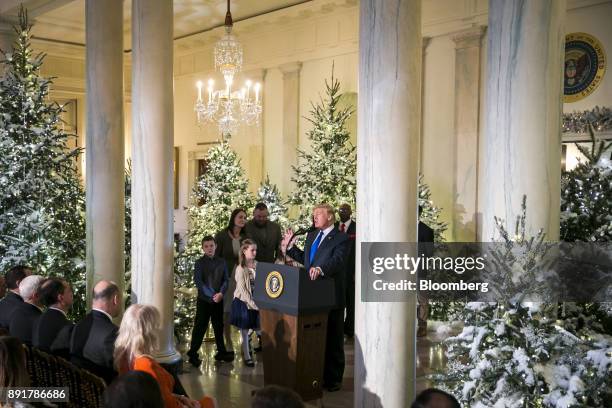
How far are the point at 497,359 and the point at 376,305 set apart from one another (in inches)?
48.7

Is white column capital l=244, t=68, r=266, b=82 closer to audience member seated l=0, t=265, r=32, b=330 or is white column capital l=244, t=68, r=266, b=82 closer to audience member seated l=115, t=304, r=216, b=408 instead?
audience member seated l=0, t=265, r=32, b=330

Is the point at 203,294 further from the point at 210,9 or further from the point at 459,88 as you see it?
the point at 210,9

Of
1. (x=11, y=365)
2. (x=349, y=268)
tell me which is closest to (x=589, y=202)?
(x=11, y=365)

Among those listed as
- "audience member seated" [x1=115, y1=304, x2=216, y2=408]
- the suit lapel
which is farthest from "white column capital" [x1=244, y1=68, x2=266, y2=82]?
"audience member seated" [x1=115, y1=304, x2=216, y2=408]

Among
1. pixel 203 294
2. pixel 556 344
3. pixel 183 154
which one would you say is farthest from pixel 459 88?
pixel 183 154

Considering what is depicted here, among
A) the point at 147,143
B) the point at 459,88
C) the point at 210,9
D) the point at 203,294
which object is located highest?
the point at 210,9

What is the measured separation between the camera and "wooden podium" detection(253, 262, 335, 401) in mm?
5660

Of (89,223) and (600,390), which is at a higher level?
(89,223)

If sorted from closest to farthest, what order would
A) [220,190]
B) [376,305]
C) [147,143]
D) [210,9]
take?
[376,305], [147,143], [220,190], [210,9]

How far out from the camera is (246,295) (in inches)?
295

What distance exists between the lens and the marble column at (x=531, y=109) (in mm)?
4117

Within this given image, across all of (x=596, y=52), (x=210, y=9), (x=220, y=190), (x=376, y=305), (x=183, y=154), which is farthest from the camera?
(x=183, y=154)

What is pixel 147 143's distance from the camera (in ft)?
22.6

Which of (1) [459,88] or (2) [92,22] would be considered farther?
(1) [459,88]
